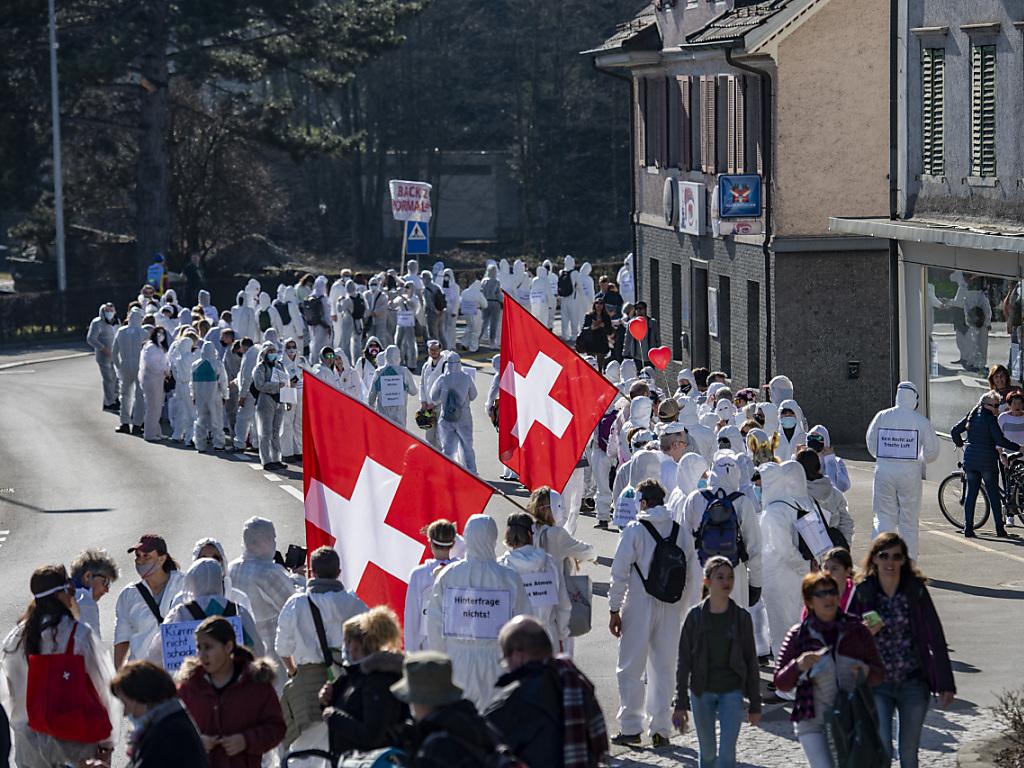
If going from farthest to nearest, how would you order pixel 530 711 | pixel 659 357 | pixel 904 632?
pixel 659 357 → pixel 904 632 → pixel 530 711

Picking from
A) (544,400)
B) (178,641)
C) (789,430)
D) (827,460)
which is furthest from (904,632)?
(789,430)

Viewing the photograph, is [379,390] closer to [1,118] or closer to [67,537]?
[67,537]

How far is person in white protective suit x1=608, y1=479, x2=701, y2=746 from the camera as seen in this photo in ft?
40.0

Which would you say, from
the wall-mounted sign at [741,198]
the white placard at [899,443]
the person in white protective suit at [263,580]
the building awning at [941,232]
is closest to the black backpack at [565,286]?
the wall-mounted sign at [741,198]

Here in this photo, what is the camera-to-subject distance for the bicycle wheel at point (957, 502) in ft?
67.4

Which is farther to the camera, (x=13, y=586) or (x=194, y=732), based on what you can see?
(x=13, y=586)

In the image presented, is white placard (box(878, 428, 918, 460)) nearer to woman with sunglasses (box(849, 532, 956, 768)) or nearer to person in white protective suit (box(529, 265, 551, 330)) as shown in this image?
woman with sunglasses (box(849, 532, 956, 768))

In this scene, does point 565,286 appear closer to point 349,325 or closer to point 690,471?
point 349,325

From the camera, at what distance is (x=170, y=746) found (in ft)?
24.8

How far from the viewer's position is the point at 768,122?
2933cm

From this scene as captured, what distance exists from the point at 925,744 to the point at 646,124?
1051 inches

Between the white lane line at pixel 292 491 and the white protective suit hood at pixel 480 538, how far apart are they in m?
14.0

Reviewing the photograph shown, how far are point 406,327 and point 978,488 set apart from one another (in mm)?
19727

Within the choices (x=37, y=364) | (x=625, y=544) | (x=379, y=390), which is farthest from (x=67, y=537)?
(x=37, y=364)
